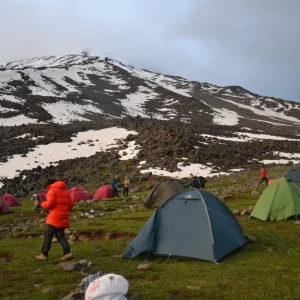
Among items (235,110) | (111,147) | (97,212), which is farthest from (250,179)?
(235,110)

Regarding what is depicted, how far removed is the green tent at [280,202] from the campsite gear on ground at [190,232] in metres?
5.40

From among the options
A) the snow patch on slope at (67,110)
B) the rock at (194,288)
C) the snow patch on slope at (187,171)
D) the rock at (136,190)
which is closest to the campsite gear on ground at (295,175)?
the snow patch on slope at (187,171)

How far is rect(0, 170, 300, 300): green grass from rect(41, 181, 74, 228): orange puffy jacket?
1.41m

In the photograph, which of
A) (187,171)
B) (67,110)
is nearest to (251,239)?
(187,171)

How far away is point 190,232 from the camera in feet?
40.4

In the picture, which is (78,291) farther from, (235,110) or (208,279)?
(235,110)

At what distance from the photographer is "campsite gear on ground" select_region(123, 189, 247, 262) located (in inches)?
472

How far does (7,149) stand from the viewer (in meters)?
59.5

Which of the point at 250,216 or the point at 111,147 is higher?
the point at 111,147

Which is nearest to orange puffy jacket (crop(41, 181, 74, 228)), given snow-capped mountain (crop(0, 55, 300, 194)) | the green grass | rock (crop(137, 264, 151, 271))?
the green grass

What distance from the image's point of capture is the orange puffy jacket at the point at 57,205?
442 inches

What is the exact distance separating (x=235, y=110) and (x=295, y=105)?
41.3 meters

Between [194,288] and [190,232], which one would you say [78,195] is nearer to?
[190,232]

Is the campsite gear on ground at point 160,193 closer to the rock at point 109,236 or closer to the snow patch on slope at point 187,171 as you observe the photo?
the rock at point 109,236
